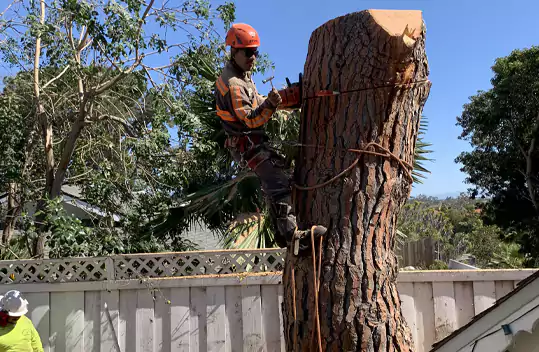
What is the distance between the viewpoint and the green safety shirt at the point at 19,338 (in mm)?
3787

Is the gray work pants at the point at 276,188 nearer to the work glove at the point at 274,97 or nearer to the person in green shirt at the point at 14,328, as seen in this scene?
the work glove at the point at 274,97

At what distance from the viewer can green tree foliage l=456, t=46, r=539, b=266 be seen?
41.3ft

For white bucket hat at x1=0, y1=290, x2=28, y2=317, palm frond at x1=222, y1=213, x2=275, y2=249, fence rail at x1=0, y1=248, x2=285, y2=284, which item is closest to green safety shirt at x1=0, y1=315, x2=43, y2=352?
white bucket hat at x1=0, y1=290, x2=28, y2=317

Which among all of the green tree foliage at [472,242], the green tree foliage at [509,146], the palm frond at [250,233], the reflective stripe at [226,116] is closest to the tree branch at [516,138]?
the green tree foliage at [509,146]

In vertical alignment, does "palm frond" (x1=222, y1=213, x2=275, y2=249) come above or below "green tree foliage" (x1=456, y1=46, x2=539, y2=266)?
below

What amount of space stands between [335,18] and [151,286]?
3533 millimetres

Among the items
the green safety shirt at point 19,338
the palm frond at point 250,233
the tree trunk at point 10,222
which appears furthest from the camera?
the tree trunk at point 10,222

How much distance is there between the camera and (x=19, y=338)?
3.84 meters

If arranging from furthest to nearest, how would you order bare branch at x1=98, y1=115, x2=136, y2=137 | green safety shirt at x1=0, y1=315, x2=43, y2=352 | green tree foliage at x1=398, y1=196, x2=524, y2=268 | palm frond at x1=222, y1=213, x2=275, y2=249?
green tree foliage at x1=398, y1=196, x2=524, y2=268
bare branch at x1=98, y1=115, x2=136, y2=137
palm frond at x1=222, y1=213, x2=275, y2=249
green safety shirt at x1=0, y1=315, x2=43, y2=352

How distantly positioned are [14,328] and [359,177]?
363 centimetres

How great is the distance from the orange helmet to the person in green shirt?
3.26 meters

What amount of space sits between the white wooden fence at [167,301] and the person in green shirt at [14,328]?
25.6 inches

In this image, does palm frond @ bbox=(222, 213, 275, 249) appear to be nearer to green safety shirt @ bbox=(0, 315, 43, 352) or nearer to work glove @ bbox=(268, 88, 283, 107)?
green safety shirt @ bbox=(0, 315, 43, 352)

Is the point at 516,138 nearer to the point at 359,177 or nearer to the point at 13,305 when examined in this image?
the point at 359,177
